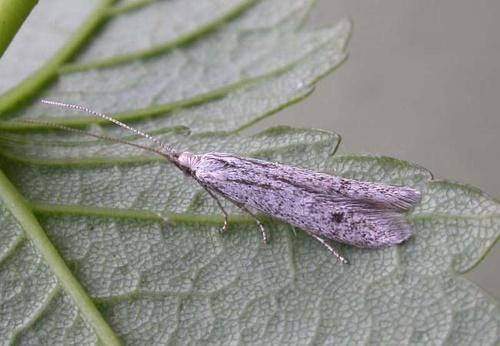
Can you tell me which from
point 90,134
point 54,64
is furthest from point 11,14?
point 54,64

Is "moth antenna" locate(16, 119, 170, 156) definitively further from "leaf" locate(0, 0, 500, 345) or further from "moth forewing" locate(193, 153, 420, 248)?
"moth forewing" locate(193, 153, 420, 248)

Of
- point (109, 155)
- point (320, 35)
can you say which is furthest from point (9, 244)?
point (320, 35)

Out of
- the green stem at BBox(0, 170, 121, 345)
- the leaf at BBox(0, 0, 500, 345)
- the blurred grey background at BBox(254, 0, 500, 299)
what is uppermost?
the blurred grey background at BBox(254, 0, 500, 299)

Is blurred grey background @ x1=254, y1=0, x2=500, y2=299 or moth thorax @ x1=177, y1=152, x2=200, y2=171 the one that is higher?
blurred grey background @ x1=254, y1=0, x2=500, y2=299

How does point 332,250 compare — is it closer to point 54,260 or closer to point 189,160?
point 189,160

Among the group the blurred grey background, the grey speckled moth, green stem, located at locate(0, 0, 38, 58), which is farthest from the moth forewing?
the blurred grey background

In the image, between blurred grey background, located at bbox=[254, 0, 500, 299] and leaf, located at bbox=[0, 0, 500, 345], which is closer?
leaf, located at bbox=[0, 0, 500, 345]

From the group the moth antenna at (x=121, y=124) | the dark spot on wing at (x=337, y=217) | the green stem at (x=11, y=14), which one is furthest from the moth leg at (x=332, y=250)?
the green stem at (x=11, y=14)
